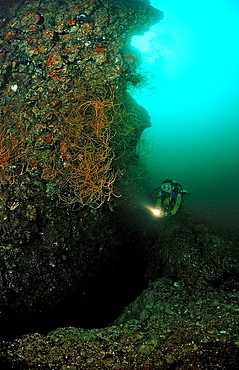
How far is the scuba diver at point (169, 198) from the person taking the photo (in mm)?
5062

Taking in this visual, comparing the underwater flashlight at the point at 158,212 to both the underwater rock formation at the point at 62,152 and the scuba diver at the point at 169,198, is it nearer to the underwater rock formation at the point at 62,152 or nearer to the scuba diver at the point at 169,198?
the scuba diver at the point at 169,198

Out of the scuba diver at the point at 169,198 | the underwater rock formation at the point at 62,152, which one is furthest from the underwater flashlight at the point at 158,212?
the underwater rock formation at the point at 62,152

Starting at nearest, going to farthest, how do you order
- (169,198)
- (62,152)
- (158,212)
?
(62,152), (158,212), (169,198)

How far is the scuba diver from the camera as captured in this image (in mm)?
5062

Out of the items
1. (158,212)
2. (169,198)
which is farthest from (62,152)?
(169,198)

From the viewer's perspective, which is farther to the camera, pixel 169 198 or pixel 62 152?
pixel 169 198

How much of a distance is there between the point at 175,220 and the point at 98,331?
3.13 meters

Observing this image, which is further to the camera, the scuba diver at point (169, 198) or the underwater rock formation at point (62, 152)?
the scuba diver at point (169, 198)

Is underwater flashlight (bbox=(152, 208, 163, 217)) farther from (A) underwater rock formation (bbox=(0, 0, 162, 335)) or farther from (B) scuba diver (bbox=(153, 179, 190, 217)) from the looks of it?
(A) underwater rock formation (bbox=(0, 0, 162, 335))

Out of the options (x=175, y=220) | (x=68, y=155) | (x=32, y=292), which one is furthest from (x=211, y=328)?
(x=68, y=155)

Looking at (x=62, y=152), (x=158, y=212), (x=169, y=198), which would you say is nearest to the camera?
(x=62, y=152)

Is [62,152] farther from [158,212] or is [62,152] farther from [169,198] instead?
[169,198]

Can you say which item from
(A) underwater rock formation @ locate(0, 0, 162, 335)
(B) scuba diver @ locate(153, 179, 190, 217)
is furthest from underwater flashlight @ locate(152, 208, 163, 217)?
(A) underwater rock formation @ locate(0, 0, 162, 335)

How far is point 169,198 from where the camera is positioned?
5277mm
